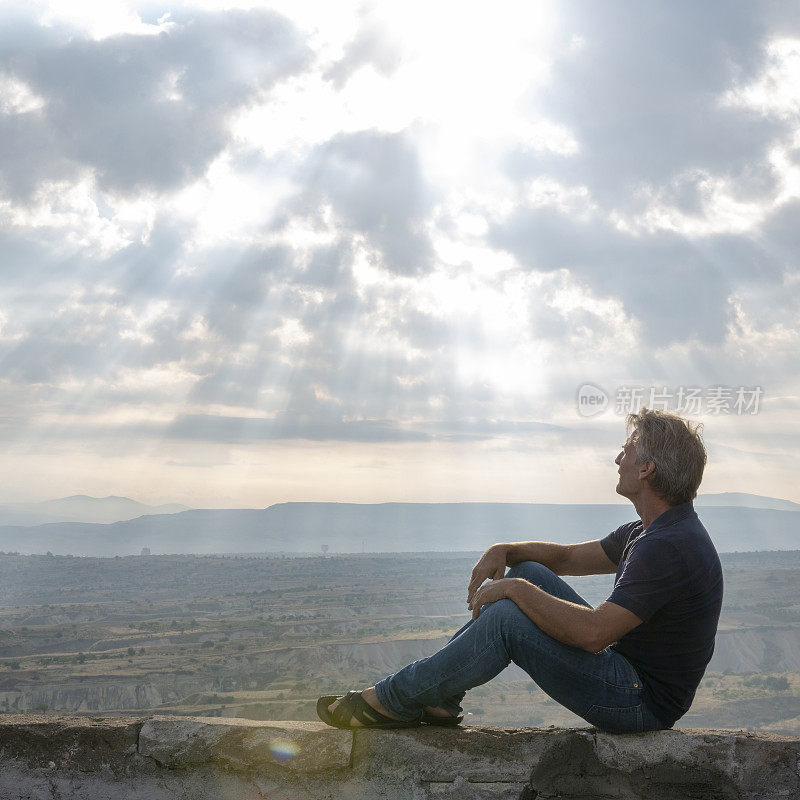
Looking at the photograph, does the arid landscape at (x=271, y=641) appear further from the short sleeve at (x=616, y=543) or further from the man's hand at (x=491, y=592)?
the man's hand at (x=491, y=592)

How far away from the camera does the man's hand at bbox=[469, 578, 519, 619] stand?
3.34m

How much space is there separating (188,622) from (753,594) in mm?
56426

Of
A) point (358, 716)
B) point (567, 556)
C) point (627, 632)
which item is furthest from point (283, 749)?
point (567, 556)

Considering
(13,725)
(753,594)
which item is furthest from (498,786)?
(753,594)

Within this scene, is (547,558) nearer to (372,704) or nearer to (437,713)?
(437,713)

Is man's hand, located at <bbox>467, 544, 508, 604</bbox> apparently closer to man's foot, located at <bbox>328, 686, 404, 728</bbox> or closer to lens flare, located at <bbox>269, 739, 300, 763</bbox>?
man's foot, located at <bbox>328, 686, 404, 728</bbox>

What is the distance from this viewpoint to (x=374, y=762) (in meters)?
3.41

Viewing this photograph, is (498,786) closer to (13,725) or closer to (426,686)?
(426,686)

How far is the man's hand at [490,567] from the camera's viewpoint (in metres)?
3.92

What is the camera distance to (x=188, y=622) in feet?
234

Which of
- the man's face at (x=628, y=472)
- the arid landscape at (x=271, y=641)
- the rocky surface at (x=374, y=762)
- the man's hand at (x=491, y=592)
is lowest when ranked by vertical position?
the arid landscape at (x=271, y=641)

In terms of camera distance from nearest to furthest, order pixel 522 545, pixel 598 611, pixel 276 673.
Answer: pixel 598 611, pixel 522 545, pixel 276 673

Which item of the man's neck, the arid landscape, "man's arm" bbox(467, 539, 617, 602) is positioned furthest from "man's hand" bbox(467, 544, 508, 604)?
the arid landscape

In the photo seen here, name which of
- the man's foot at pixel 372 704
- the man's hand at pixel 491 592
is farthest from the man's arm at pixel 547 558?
the man's foot at pixel 372 704
